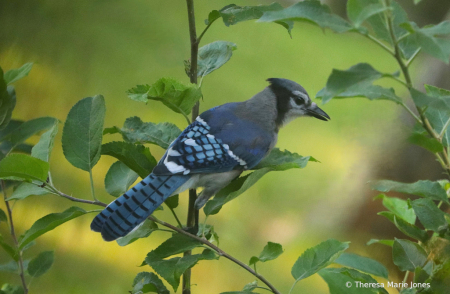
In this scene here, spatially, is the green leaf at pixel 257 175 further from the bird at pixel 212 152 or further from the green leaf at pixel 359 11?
the green leaf at pixel 359 11

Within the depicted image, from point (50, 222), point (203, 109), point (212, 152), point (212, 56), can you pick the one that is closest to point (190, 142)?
point (212, 152)

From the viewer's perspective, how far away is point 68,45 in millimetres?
1433

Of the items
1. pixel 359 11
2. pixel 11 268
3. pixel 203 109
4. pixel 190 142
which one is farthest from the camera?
pixel 203 109

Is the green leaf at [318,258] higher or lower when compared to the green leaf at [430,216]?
lower

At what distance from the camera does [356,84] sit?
41cm

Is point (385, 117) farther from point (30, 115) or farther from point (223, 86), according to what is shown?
point (30, 115)

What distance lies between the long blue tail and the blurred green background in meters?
0.75

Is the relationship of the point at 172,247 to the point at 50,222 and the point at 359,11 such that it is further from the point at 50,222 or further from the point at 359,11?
the point at 359,11

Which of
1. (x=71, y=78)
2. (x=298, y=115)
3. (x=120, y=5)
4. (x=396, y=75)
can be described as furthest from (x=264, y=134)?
(x=120, y=5)

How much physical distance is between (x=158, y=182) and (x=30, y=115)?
91cm

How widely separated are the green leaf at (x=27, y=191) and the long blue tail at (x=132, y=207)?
9cm

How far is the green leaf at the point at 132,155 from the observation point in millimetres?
577

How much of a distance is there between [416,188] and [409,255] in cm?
11

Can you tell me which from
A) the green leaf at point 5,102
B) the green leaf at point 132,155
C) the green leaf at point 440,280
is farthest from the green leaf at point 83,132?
the green leaf at point 440,280
